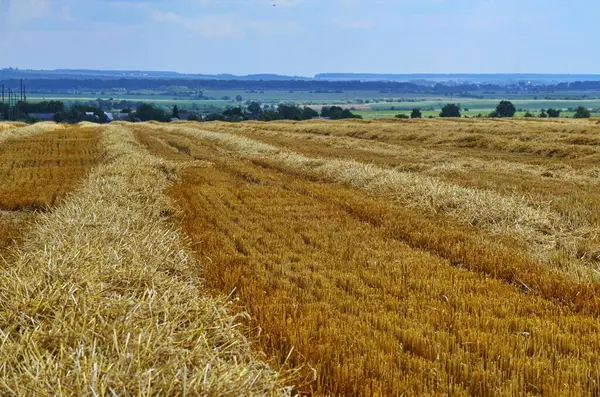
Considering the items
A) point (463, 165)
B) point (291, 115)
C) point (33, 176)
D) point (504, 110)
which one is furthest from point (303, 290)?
point (291, 115)

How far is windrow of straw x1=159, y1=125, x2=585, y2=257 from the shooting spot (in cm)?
980

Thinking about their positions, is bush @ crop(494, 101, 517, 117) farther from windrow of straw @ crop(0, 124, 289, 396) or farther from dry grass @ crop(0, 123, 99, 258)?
windrow of straw @ crop(0, 124, 289, 396)

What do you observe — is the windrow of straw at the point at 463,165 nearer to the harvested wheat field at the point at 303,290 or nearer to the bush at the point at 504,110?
the harvested wheat field at the point at 303,290

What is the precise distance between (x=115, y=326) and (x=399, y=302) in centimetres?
316

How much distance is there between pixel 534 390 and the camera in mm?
4691

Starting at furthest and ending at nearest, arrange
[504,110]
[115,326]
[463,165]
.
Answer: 1. [504,110]
2. [463,165]
3. [115,326]

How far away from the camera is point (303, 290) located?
23.2 ft

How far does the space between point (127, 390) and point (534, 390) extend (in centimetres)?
297

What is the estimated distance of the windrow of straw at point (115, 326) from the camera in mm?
3699

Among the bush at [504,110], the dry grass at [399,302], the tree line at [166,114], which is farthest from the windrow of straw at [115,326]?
the bush at [504,110]

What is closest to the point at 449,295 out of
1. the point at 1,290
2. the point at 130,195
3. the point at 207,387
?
the point at 207,387

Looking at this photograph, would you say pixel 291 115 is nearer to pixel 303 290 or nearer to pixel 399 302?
pixel 303 290

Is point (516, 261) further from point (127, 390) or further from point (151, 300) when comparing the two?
point (127, 390)

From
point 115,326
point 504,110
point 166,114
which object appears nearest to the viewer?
point 115,326
